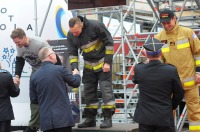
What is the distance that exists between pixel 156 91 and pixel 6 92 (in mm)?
2429

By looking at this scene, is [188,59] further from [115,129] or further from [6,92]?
[6,92]

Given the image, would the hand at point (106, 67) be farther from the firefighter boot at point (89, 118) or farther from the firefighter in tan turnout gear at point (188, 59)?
the firefighter in tan turnout gear at point (188, 59)

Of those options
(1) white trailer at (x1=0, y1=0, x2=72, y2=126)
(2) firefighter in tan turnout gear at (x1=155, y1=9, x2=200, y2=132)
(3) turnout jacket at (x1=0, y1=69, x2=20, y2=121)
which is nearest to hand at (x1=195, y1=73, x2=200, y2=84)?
(2) firefighter in tan turnout gear at (x1=155, y1=9, x2=200, y2=132)

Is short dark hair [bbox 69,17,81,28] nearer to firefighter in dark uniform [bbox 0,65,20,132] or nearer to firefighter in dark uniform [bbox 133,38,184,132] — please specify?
firefighter in dark uniform [bbox 0,65,20,132]

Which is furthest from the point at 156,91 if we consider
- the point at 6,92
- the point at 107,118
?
the point at 6,92

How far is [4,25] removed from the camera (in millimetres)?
9047

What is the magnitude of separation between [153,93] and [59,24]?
4.24m

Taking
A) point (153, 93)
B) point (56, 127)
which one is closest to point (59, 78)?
point (56, 127)

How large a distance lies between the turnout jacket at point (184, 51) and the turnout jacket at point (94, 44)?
891 mm

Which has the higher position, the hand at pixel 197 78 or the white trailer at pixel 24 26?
the white trailer at pixel 24 26

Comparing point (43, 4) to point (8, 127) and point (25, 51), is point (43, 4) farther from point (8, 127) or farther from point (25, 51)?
point (8, 127)

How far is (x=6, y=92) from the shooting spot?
6605mm

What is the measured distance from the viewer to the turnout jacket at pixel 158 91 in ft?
17.1

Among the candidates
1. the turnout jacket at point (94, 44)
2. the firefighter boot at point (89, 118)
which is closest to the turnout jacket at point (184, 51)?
the turnout jacket at point (94, 44)
